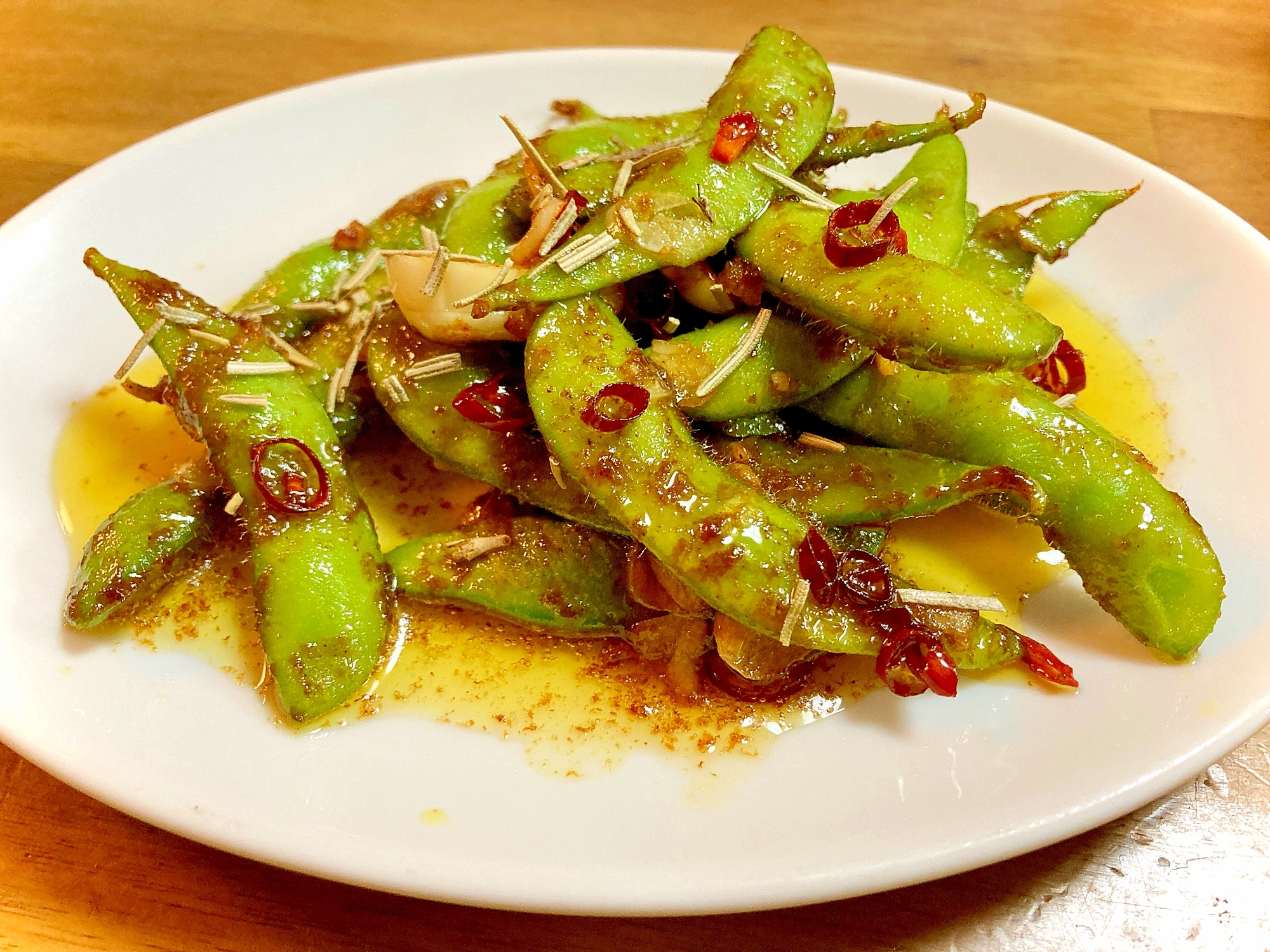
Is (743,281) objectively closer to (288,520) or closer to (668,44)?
(288,520)

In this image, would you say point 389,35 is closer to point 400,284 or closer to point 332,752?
point 400,284

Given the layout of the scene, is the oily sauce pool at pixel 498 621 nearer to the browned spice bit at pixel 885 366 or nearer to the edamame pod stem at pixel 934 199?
the browned spice bit at pixel 885 366

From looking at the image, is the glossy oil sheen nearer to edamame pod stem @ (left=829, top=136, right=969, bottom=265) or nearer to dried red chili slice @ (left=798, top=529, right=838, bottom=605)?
dried red chili slice @ (left=798, top=529, right=838, bottom=605)

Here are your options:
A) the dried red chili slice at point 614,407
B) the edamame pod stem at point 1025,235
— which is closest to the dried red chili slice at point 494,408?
the dried red chili slice at point 614,407

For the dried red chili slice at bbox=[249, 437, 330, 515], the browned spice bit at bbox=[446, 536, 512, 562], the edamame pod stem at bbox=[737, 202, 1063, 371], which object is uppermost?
the edamame pod stem at bbox=[737, 202, 1063, 371]

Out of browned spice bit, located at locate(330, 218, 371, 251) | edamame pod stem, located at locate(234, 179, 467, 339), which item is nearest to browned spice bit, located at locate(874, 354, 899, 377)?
edamame pod stem, located at locate(234, 179, 467, 339)

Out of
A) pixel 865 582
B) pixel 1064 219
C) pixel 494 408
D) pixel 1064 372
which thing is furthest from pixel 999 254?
pixel 494 408
